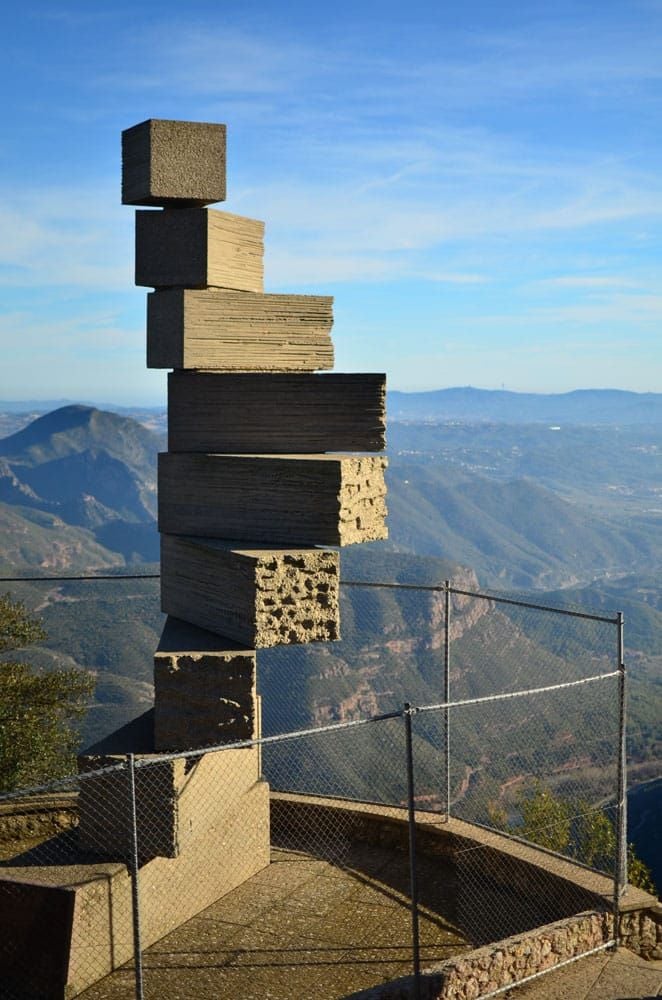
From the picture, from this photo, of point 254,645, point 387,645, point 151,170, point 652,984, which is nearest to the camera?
point 652,984

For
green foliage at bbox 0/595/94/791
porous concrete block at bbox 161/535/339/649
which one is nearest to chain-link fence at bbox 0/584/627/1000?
porous concrete block at bbox 161/535/339/649

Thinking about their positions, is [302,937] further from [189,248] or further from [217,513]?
[189,248]

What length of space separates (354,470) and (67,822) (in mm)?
4042

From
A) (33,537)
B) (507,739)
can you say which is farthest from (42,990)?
(33,537)

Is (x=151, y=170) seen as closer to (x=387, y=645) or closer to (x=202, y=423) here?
(x=202, y=423)

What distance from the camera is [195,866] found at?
7.99 meters

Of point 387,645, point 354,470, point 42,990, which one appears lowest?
point 387,645

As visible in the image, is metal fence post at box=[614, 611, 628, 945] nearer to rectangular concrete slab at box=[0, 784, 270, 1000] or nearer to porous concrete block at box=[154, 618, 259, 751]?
porous concrete block at box=[154, 618, 259, 751]

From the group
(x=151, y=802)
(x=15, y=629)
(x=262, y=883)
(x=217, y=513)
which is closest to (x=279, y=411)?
(x=217, y=513)

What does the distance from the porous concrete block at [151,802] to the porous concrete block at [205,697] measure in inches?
8.0

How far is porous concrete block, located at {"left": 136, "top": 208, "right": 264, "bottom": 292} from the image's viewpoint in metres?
8.90

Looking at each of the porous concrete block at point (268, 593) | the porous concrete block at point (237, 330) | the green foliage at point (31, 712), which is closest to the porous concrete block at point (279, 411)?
the porous concrete block at point (237, 330)

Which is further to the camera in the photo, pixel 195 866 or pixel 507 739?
pixel 507 739

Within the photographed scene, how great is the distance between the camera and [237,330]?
30.1 feet
